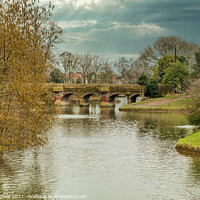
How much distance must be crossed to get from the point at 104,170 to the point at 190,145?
8777 millimetres

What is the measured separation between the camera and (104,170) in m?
25.2

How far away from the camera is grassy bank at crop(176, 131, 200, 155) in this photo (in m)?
29.6

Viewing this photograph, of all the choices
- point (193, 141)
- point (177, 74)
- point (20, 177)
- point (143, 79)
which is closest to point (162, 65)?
point (143, 79)

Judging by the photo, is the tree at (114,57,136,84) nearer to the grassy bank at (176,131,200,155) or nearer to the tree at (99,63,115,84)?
the tree at (99,63,115,84)

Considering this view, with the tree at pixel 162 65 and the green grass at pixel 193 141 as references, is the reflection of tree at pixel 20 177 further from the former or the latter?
the tree at pixel 162 65

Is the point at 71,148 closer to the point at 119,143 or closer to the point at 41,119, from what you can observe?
the point at 119,143

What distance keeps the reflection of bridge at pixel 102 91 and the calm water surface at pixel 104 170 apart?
2327 inches

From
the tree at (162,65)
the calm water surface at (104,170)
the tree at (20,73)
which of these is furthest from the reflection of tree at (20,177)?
the tree at (162,65)

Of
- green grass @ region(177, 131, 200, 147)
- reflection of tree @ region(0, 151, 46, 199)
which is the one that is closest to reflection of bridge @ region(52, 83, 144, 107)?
green grass @ region(177, 131, 200, 147)

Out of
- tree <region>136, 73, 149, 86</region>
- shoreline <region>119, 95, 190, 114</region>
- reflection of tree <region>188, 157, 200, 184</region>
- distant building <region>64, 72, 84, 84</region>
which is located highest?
distant building <region>64, 72, 84, 84</region>

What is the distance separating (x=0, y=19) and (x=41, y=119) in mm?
5876

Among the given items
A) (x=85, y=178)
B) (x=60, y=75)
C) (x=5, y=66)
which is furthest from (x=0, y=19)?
(x=60, y=75)

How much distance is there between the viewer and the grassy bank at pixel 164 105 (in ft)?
247

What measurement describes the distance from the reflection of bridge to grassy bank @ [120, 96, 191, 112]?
14913mm
